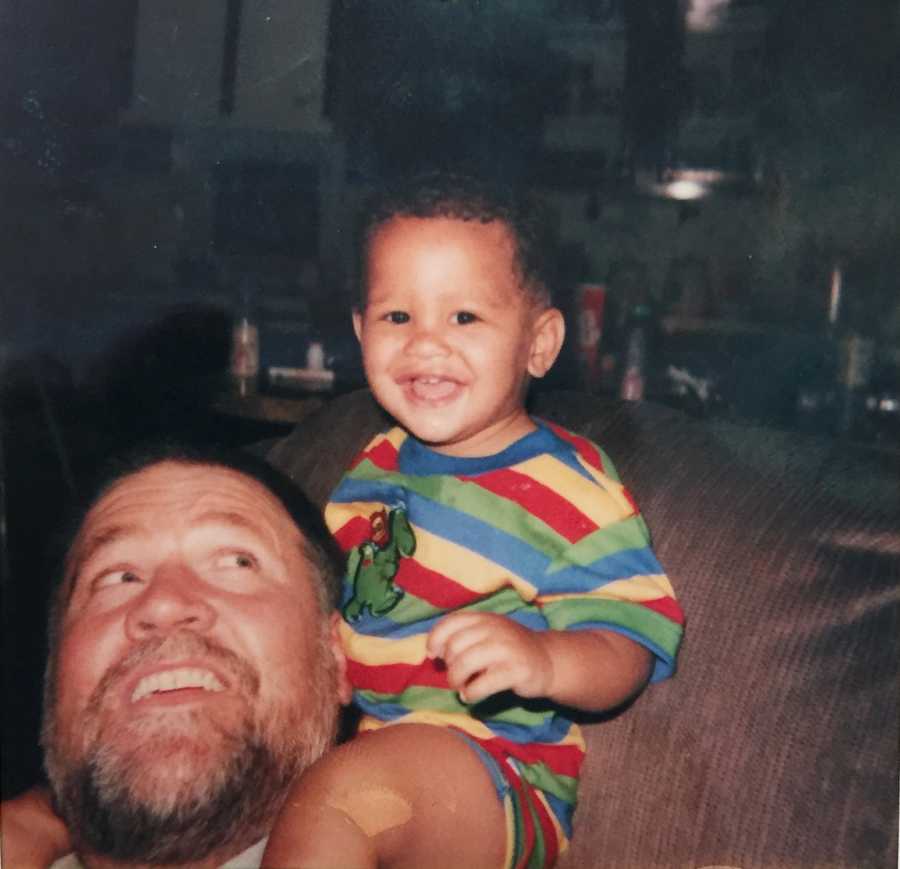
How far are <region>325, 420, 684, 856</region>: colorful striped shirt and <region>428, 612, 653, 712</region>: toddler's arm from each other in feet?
0.07

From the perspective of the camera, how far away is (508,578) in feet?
2.63

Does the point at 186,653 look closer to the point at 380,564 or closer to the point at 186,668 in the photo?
the point at 186,668

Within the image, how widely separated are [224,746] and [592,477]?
396 millimetres

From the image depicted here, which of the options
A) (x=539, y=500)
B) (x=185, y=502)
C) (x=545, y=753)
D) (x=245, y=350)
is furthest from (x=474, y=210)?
(x=245, y=350)

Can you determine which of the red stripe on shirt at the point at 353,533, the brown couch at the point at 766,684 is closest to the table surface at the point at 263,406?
the red stripe on shirt at the point at 353,533

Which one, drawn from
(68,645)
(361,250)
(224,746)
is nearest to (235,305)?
(361,250)

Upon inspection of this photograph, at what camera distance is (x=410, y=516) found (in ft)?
2.84

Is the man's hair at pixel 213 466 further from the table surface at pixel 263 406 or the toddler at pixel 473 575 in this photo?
the table surface at pixel 263 406

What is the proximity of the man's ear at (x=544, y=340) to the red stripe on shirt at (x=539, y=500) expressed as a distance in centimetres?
12

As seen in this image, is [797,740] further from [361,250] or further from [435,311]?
[361,250]

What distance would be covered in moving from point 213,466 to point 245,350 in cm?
78

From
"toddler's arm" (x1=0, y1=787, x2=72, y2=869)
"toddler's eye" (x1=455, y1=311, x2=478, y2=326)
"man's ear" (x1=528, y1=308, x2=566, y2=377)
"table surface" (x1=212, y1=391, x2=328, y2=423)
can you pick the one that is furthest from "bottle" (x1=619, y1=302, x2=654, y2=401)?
"toddler's arm" (x1=0, y1=787, x2=72, y2=869)

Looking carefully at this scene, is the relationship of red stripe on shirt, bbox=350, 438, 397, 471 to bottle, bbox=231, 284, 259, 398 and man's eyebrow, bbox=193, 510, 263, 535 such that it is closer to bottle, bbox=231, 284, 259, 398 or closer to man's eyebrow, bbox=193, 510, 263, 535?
man's eyebrow, bbox=193, 510, 263, 535

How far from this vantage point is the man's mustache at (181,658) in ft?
2.57
